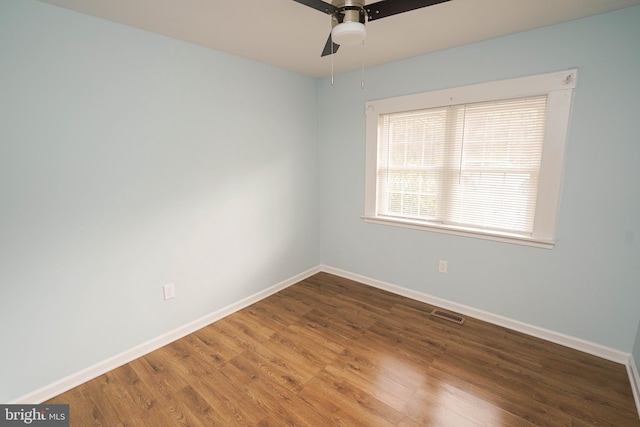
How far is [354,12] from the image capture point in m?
1.47

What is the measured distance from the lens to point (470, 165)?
102 inches

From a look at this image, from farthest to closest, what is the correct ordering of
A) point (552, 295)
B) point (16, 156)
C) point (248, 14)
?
1. point (552, 295)
2. point (248, 14)
3. point (16, 156)

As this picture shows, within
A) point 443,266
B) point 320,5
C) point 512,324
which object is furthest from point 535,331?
point 320,5

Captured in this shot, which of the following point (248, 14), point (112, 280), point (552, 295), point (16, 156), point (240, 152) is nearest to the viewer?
point (16, 156)

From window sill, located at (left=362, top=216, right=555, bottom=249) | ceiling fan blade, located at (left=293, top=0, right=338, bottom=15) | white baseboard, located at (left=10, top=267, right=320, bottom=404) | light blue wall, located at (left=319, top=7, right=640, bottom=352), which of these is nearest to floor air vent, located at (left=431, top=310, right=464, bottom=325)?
light blue wall, located at (left=319, top=7, right=640, bottom=352)

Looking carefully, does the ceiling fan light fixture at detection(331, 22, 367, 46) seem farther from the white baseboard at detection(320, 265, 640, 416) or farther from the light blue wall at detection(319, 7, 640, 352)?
the white baseboard at detection(320, 265, 640, 416)

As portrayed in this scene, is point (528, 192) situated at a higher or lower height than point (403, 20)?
lower

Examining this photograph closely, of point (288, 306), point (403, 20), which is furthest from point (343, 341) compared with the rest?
point (403, 20)

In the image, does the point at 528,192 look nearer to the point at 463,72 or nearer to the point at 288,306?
the point at 463,72

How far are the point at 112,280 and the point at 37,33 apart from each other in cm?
157

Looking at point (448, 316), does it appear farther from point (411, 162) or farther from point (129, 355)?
point (129, 355)

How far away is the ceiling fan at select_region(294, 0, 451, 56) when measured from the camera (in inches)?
54.6

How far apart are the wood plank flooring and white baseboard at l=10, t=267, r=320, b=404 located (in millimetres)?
56

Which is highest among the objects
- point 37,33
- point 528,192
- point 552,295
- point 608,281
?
point 37,33
